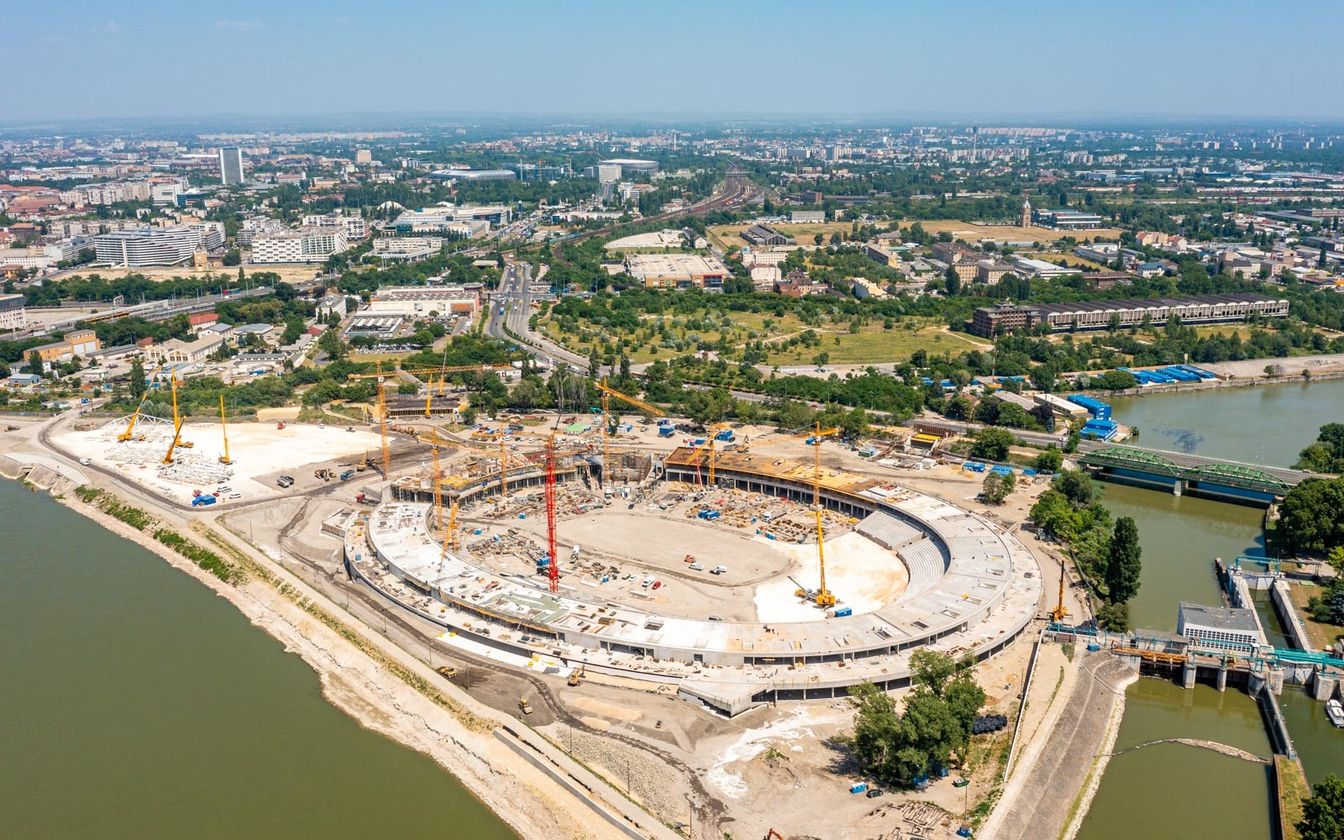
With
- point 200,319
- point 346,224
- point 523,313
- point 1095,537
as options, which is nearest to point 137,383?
point 200,319

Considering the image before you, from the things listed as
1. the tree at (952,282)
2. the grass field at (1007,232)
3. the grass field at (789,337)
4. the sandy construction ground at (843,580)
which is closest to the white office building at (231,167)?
the grass field at (1007,232)

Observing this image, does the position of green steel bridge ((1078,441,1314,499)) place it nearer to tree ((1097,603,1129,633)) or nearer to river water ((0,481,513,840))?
tree ((1097,603,1129,633))

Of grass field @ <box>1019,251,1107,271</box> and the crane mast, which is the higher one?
grass field @ <box>1019,251,1107,271</box>

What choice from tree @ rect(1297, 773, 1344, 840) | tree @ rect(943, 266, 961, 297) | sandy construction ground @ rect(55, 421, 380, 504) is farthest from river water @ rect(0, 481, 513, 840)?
tree @ rect(943, 266, 961, 297)

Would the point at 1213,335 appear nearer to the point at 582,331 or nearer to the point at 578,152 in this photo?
the point at 582,331

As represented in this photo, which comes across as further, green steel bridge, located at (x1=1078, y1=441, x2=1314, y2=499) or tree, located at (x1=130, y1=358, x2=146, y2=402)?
tree, located at (x1=130, y1=358, x2=146, y2=402)

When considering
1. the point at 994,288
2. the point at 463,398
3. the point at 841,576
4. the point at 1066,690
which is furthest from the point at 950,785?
the point at 994,288
